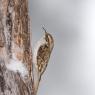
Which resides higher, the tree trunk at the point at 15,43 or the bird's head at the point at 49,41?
the tree trunk at the point at 15,43

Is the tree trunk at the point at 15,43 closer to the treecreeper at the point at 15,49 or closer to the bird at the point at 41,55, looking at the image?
the treecreeper at the point at 15,49

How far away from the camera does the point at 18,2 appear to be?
2336 mm

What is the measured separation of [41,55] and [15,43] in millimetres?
931

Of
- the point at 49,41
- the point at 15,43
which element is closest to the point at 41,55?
the point at 49,41

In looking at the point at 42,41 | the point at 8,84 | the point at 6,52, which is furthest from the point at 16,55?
the point at 42,41

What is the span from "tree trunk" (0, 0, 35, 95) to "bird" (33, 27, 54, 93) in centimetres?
36

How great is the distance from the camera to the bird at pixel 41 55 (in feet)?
9.02

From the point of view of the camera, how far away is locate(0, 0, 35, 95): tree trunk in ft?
6.89

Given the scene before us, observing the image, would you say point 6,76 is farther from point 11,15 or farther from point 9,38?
point 11,15

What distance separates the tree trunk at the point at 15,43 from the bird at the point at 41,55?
36 cm

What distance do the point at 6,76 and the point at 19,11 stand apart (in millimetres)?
451

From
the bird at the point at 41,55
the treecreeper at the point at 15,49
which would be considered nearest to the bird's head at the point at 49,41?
the bird at the point at 41,55

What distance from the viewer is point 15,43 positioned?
224 centimetres

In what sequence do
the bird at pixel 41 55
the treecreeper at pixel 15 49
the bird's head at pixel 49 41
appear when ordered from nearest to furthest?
the treecreeper at pixel 15 49, the bird at pixel 41 55, the bird's head at pixel 49 41
